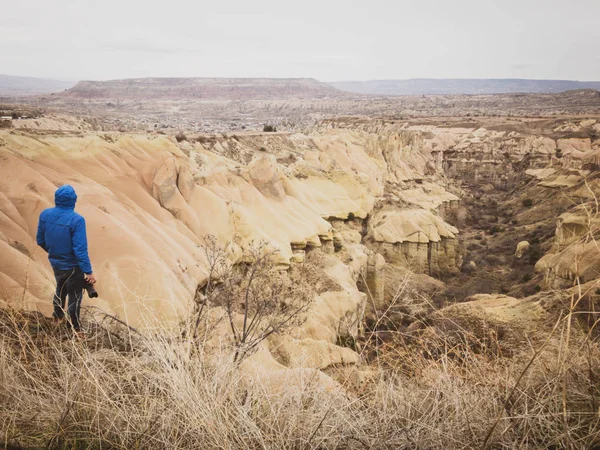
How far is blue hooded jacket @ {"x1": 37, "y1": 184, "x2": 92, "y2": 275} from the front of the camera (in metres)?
4.20

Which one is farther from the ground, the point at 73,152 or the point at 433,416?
the point at 73,152

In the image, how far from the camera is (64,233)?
A: 421cm

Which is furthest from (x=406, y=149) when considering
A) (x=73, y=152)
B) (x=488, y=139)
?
(x=73, y=152)

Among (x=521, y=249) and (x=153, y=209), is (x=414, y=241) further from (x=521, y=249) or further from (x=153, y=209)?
(x=153, y=209)

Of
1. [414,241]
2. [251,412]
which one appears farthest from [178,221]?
[414,241]

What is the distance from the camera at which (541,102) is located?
13575 cm

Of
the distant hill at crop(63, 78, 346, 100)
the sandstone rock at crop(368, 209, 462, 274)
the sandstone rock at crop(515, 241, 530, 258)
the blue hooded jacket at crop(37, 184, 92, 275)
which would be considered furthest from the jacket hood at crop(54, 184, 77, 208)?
the distant hill at crop(63, 78, 346, 100)

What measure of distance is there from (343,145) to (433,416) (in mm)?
31923

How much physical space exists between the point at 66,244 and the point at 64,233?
0.12 meters

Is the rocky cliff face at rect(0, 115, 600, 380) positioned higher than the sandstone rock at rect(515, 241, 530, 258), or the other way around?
the rocky cliff face at rect(0, 115, 600, 380)

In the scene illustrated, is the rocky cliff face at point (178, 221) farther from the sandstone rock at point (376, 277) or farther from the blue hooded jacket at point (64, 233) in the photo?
the blue hooded jacket at point (64, 233)

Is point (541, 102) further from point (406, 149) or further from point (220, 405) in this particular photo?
point (220, 405)

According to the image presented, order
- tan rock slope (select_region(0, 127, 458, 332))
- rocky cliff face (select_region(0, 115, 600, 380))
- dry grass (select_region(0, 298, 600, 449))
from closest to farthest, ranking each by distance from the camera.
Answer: dry grass (select_region(0, 298, 600, 449))
tan rock slope (select_region(0, 127, 458, 332))
rocky cliff face (select_region(0, 115, 600, 380))

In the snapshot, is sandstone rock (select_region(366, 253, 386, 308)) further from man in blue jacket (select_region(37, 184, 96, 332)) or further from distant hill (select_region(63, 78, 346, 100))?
distant hill (select_region(63, 78, 346, 100))
